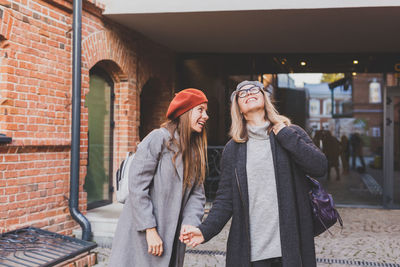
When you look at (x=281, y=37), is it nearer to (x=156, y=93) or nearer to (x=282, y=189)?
(x=156, y=93)

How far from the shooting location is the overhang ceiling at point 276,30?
18.4ft

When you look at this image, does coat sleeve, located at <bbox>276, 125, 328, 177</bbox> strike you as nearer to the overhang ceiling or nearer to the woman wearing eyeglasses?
the woman wearing eyeglasses

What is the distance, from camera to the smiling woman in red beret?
2.33 m

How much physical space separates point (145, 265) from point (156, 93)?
6.19 m

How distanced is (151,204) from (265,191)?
0.68 meters

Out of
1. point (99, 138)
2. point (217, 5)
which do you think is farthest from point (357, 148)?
point (99, 138)

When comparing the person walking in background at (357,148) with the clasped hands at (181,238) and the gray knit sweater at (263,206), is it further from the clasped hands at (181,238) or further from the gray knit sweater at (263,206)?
the clasped hands at (181,238)

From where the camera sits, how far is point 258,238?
2.25 m

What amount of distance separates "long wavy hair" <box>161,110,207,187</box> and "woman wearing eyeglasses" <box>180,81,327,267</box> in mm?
240

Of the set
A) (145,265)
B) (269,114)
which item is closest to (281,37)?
(269,114)

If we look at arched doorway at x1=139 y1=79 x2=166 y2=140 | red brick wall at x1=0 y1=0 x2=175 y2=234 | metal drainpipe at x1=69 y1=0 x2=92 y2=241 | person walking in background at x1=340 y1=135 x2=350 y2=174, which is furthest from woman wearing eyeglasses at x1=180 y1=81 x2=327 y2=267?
person walking in background at x1=340 y1=135 x2=350 y2=174

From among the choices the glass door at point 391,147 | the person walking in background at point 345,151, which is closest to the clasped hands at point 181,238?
the person walking in background at point 345,151

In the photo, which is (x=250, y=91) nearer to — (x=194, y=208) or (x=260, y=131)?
(x=260, y=131)

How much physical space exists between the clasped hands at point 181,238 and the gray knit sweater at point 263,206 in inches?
13.3
